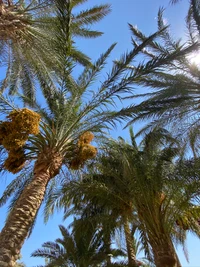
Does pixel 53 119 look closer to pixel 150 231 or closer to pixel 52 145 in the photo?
pixel 52 145

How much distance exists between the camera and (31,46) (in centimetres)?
808

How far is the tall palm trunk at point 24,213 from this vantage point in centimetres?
399

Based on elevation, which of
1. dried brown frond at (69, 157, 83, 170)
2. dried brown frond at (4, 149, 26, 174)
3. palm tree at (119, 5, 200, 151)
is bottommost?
dried brown frond at (4, 149, 26, 174)

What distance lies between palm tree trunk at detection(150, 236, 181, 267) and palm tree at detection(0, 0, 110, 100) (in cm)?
560

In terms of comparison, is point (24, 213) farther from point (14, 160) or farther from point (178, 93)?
point (178, 93)

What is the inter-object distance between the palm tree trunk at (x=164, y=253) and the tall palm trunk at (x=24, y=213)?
393 centimetres

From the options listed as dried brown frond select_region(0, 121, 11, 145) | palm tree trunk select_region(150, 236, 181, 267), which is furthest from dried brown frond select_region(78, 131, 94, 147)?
palm tree trunk select_region(150, 236, 181, 267)

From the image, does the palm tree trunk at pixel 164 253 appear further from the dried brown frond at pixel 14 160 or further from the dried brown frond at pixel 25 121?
the dried brown frond at pixel 25 121

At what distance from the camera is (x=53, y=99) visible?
7.62 metres

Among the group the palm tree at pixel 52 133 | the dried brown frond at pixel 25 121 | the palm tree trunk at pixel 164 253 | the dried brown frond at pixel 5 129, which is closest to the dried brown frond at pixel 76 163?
the palm tree at pixel 52 133

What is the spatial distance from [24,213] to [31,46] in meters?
5.50

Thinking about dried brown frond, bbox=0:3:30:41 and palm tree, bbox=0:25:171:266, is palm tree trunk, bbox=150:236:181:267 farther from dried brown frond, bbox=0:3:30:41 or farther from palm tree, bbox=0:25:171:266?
dried brown frond, bbox=0:3:30:41

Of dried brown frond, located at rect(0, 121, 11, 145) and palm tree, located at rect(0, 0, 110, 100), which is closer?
dried brown frond, located at rect(0, 121, 11, 145)

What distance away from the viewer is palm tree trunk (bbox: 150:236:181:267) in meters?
7.15
